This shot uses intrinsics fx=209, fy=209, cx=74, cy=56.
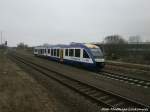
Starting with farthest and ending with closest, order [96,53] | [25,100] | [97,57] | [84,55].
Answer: [84,55]
[96,53]
[97,57]
[25,100]

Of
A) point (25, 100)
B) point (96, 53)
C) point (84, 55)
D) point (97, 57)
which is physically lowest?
point (25, 100)

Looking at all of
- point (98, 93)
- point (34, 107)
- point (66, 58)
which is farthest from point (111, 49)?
point (34, 107)

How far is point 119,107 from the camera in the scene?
865 centimetres

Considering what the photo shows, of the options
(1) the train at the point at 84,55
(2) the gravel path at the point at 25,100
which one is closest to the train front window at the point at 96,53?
(1) the train at the point at 84,55

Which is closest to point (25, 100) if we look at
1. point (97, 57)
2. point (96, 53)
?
point (97, 57)

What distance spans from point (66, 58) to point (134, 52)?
21906mm

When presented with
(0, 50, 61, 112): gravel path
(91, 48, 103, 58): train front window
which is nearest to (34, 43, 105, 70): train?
(91, 48, 103, 58): train front window

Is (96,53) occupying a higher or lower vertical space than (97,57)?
higher

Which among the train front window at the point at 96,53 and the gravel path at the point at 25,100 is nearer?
the gravel path at the point at 25,100

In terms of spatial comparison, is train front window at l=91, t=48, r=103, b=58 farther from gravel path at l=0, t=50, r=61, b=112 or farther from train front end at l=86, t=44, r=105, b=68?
gravel path at l=0, t=50, r=61, b=112

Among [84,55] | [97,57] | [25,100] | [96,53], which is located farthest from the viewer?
[84,55]

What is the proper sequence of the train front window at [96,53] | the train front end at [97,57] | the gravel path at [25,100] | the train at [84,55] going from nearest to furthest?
the gravel path at [25,100]
the train front end at [97,57]
the train at [84,55]
the train front window at [96,53]

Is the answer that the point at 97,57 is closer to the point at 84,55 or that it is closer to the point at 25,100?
the point at 84,55

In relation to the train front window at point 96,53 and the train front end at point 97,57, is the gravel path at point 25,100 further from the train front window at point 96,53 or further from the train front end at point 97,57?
the train front window at point 96,53
